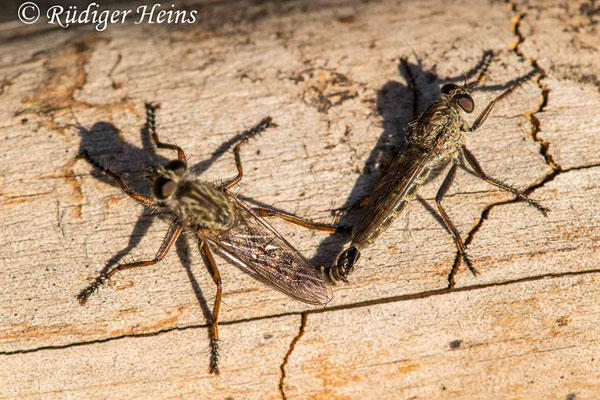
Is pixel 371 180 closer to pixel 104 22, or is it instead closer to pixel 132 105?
pixel 132 105

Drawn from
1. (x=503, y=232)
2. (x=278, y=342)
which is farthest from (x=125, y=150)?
(x=503, y=232)

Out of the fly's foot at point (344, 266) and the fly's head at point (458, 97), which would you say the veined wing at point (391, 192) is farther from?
the fly's head at point (458, 97)

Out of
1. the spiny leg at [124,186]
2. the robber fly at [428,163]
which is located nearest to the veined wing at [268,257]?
the robber fly at [428,163]

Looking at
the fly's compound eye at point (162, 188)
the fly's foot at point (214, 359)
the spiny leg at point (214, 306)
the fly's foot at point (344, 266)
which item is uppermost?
the fly's compound eye at point (162, 188)

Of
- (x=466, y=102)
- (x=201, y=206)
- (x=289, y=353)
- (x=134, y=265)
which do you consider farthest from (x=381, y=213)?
(x=134, y=265)

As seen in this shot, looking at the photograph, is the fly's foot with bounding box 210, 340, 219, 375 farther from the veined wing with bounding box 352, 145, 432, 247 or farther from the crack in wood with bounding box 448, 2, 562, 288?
the crack in wood with bounding box 448, 2, 562, 288

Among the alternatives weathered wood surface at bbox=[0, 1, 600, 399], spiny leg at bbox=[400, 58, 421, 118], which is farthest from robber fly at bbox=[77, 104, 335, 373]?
spiny leg at bbox=[400, 58, 421, 118]
